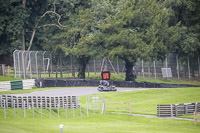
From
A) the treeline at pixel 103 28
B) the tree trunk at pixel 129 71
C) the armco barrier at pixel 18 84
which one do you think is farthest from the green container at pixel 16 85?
the tree trunk at pixel 129 71

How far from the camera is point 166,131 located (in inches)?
1284

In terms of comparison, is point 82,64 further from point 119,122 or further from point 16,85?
point 119,122

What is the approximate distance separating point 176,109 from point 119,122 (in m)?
6.55

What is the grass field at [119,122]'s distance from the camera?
3034 centimetres

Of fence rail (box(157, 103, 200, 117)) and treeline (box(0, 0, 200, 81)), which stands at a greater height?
treeline (box(0, 0, 200, 81))

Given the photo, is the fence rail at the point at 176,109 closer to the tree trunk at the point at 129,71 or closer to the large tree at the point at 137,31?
the large tree at the point at 137,31

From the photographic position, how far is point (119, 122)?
36906 mm

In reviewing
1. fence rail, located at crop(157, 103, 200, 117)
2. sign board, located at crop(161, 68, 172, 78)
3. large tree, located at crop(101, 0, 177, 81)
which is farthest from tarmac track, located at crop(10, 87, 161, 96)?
fence rail, located at crop(157, 103, 200, 117)

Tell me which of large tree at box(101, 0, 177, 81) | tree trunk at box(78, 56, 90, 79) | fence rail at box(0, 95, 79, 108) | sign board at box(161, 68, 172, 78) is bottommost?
fence rail at box(0, 95, 79, 108)

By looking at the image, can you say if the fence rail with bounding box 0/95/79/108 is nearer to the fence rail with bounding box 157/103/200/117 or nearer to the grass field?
the grass field

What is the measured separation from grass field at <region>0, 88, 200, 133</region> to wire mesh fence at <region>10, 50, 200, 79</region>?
53.2ft

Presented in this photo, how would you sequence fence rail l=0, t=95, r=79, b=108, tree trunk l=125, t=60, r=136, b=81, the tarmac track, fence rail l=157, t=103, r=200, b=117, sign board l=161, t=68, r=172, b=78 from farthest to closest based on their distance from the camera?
sign board l=161, t=68, r=172, b=78 → tree trunk l=125, t=60, r=136, b=81 → the tarmac track → fence rail l=157, t=103, r=200, b=117 → fence rail l=0, t=95, r=79, b=108

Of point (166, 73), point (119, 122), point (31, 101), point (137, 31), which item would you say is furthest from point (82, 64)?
point (119, 122)

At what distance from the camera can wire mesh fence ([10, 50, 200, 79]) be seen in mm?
67062
